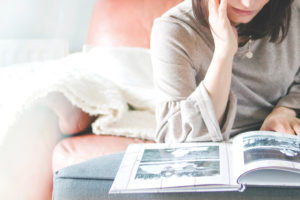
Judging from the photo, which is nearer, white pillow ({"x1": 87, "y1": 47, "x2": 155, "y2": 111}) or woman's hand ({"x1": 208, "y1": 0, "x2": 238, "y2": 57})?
woman's hand ({"x1": 208, "y1": 0, "x2": 238, "y2": 57})

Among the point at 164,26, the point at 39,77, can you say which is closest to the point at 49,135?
the point at 39,77

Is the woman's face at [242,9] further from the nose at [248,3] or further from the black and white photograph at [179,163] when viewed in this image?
the black and white photograph at [179,163]

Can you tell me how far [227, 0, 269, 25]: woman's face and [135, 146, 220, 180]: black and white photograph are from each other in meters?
0.37

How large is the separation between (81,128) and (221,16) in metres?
0.68

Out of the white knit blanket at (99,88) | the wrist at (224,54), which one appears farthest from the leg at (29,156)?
the wrist at (224,54)

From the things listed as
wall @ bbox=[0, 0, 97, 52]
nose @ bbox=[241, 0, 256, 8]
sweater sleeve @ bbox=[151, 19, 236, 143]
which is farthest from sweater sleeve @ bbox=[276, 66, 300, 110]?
wall @ bbox=[0, 0, 97, 52]

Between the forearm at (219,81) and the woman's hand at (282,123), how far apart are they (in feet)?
0.52

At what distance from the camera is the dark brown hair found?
1.12 m

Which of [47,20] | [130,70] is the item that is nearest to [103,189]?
[130,70]

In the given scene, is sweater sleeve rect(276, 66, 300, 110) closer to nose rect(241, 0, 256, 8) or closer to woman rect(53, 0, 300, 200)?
woman rect(53, 0, 300, 200)

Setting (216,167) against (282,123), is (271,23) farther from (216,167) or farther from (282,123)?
(216,167)

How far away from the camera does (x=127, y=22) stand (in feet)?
6.08

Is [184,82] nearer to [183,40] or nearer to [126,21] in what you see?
[183,40]

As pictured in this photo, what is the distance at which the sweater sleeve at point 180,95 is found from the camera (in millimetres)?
958
